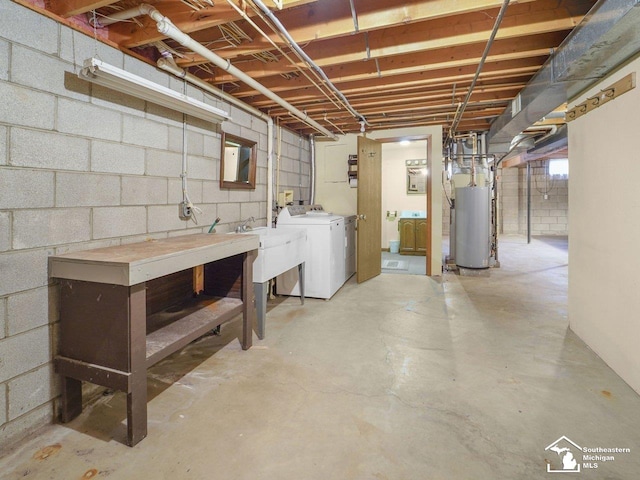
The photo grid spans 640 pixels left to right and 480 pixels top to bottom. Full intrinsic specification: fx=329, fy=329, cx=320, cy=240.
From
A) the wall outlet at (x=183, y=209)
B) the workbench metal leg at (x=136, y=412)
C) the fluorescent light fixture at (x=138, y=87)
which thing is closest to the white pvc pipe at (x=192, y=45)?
the fluorescent light fixture at (x=138, y=87)

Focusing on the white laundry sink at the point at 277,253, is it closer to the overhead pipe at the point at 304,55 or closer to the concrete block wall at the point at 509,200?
the overhead pipe at the point at 304,55

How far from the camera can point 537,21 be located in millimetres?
2203

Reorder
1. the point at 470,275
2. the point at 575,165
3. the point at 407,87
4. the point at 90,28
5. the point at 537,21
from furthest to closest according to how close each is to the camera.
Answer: the point at 470,275 → the point at 407,87 → the point at 575,165 → the point at 537,21 → the point at 90,28

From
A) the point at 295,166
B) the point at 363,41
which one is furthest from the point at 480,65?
the point at 295,166

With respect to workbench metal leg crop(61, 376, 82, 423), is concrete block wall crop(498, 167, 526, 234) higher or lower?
higher

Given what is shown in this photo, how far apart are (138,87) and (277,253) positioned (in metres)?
1.63

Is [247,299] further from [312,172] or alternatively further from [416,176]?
[416,176]

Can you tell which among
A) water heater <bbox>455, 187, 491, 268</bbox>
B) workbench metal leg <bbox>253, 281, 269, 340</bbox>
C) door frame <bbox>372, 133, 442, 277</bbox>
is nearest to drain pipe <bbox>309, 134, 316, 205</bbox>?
door frame <bbox>372, 133, 442, 277</bbox>

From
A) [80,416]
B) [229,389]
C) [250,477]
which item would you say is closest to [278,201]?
[229,389]

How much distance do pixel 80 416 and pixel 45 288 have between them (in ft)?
2.41

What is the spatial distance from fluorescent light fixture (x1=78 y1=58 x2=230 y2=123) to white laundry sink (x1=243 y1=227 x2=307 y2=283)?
3.55ft

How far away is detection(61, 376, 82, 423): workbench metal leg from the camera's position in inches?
69.3

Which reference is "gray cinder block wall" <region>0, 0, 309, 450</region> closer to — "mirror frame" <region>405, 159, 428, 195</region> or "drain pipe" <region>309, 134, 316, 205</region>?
"drain pipe" <region>309, 134, 316, 205</region>

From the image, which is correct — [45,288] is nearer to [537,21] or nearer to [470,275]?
[537,21]
